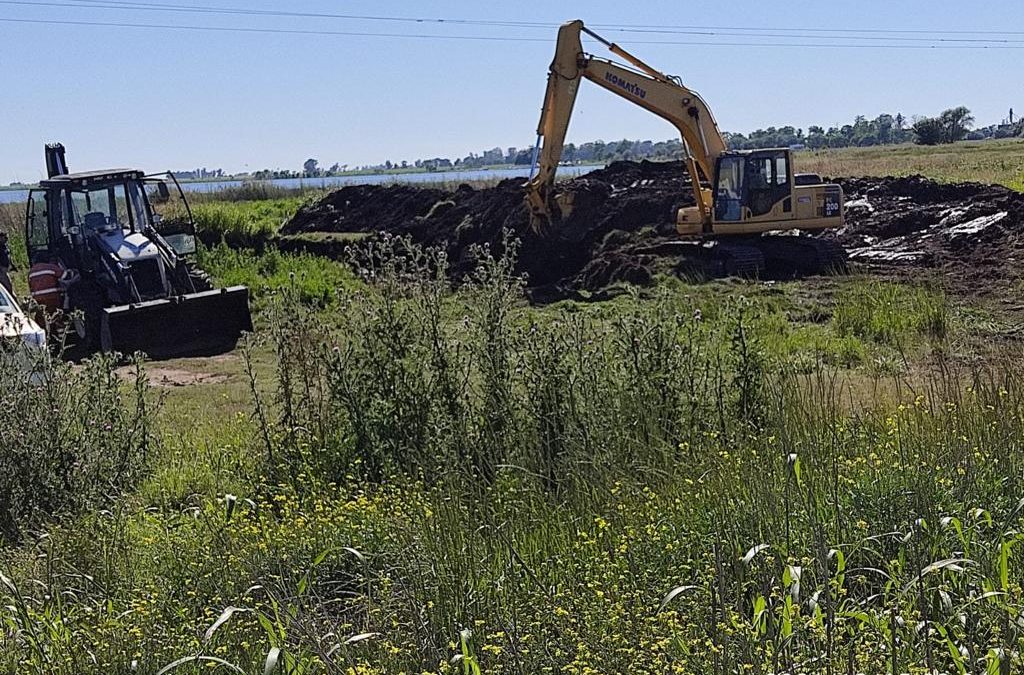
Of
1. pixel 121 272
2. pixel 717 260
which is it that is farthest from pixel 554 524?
pixel 717 260

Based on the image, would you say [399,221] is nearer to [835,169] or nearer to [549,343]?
[835,169]

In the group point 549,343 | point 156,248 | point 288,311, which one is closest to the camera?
point 549,343

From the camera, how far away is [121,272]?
15070mm

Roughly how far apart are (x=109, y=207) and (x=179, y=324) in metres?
2.77

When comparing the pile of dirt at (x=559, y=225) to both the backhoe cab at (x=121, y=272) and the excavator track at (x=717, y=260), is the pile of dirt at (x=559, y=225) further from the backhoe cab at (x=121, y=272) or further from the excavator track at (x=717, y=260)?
the backhoe cab at (x=121, y=272)

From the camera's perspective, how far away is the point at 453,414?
725 centimetres

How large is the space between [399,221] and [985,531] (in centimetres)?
2698

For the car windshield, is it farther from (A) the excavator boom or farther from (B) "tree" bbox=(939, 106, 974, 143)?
(B) "tree" bbox=(939, 106, 974, 143)

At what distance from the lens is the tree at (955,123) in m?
85.6

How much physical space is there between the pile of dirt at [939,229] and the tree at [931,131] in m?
63.7

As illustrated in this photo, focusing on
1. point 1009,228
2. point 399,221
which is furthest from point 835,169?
point 1009,228

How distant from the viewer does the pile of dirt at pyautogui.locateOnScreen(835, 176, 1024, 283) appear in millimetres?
18766

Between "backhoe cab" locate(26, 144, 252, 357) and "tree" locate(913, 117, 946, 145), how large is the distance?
78364 mm

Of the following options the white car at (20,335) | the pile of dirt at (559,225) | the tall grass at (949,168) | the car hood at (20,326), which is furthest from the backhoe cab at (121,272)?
the tall grass at (949,168)
